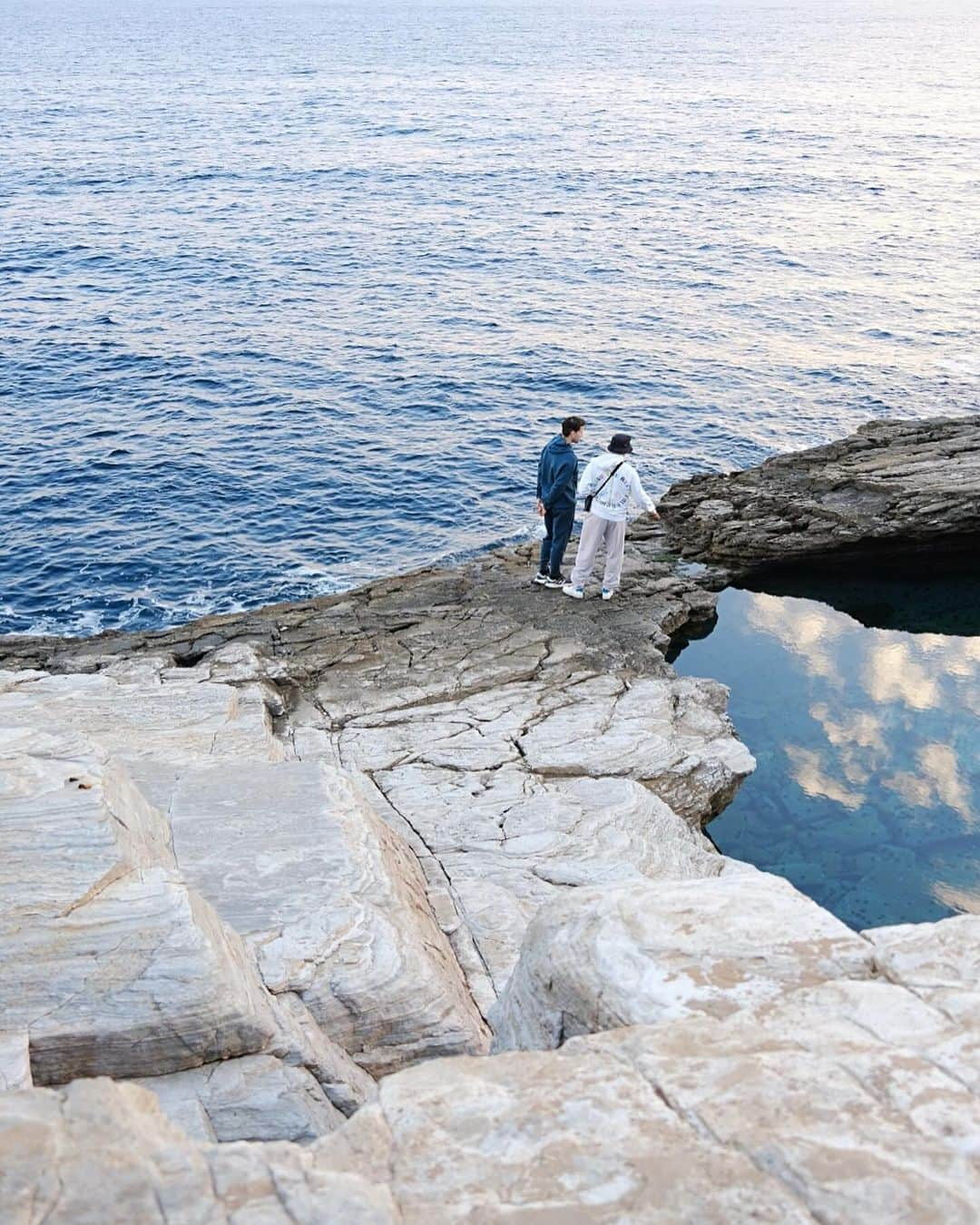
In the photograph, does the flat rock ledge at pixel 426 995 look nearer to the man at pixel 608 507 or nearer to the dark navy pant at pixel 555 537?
the man at pixel 608 507

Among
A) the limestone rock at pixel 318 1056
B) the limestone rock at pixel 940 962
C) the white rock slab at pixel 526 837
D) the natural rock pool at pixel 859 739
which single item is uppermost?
the limestone rock at pixel 940 962

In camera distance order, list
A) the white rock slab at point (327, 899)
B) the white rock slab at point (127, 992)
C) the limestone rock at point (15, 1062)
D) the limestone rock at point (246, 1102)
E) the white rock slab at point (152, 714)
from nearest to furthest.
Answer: the limestone rock at point (15, 1062), the limestone rock at point (246, 1102), the white rock slab at point (127, 992), the white rock slab at point (327, 899), the white rock slab at point (152, 714)

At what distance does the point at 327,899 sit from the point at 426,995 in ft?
3.87

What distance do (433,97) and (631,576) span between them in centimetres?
8492

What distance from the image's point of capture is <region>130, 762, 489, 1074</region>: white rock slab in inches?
336

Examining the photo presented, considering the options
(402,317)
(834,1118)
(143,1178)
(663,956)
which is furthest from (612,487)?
(402,317)

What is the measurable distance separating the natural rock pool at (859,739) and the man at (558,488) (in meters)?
2.77

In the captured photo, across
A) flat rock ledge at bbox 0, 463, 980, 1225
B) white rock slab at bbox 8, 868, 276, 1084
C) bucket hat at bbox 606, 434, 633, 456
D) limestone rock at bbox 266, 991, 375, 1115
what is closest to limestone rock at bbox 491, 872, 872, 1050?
flat rock ledge at bbox 0, 463, 980, 1225

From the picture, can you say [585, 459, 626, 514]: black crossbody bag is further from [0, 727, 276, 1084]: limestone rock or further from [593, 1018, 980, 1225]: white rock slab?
[593, 1018, 980, 1225]: white rock slab

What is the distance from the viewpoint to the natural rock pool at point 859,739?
13922 millimetres

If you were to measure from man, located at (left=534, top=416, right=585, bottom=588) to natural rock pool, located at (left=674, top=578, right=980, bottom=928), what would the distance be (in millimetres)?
2768

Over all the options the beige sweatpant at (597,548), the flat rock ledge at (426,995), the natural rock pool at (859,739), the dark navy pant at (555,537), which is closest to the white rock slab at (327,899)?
the flat rock ledge at (426,995)

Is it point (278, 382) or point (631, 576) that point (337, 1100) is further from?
point (278, 382)

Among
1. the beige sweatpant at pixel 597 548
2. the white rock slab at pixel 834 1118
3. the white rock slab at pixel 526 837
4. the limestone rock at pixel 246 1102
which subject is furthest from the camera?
the beige sweatpant at pixel 597 548
